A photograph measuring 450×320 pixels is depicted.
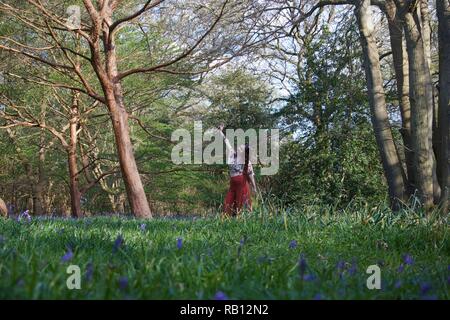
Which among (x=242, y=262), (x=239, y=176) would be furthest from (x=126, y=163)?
(x=242, y=262)

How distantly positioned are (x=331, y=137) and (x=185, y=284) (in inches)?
556

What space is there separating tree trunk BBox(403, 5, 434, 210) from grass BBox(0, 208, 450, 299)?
3.86 meters

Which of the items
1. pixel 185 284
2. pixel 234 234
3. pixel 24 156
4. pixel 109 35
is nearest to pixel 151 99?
pixel 109 35

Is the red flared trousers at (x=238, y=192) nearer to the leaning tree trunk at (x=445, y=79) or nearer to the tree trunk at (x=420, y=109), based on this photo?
the tree trunk at (x=420, y=109)

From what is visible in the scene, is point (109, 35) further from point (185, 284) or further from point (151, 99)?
point (185, 284)

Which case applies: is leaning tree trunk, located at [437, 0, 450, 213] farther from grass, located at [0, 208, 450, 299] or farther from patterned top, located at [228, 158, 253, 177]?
grass, located at [0, 208, 450, 299]

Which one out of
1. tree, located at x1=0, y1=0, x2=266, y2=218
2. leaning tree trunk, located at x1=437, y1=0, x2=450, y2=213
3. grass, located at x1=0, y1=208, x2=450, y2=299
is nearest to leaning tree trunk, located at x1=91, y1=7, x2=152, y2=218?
tree, located at x1=0, y1=0, x2=266, y2=218

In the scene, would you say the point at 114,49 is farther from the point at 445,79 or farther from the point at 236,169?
the point at 445,79

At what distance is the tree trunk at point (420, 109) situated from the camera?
9.16m

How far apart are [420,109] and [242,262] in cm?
753

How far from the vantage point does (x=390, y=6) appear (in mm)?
10734

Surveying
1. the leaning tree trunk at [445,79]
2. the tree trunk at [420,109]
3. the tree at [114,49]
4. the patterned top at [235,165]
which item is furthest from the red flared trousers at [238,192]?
the leaning tree trunk at [445,79]

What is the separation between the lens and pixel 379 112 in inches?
404
